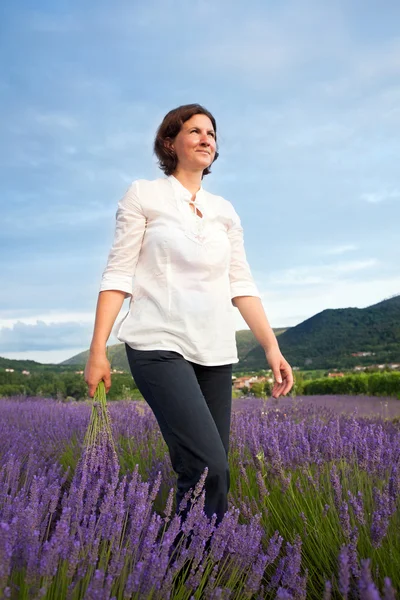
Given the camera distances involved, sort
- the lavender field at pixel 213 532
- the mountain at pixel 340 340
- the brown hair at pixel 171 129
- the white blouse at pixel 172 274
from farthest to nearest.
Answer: the mountain at pixel 340 340
the brown hair at pixel 171 129
the white blouse at pixel 172 274
the lavender field at pixel 213 532

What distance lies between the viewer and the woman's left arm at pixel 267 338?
2.52 m

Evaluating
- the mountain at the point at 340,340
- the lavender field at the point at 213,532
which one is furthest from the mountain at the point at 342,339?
the lavender field at the point at 213,532

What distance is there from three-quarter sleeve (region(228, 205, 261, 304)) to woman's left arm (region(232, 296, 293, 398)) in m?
0.03

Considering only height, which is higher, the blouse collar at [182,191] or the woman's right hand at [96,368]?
the blouse collar at [182,191]

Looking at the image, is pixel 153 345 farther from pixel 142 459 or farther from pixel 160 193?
pixel 142 459

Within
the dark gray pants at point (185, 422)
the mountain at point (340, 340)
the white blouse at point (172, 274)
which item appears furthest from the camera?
the mountain at point (340, 340)

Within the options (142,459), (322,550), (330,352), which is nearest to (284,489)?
(322,550)

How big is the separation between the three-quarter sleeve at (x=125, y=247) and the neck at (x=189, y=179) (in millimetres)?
258

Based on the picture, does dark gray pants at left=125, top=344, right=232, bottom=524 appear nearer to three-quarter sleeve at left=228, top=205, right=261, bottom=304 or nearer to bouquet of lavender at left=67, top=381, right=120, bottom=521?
bouquet of lavender at left=67, top=381, right=120, bottom=521

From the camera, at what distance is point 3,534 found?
1299 millimetres

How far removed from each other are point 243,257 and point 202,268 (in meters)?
0.42

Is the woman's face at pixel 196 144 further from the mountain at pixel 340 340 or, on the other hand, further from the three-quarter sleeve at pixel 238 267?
the mountain at pixel 340 340

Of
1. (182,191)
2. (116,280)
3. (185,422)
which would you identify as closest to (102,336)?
(116,280)

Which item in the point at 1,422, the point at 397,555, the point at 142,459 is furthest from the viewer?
the point at 1,422
